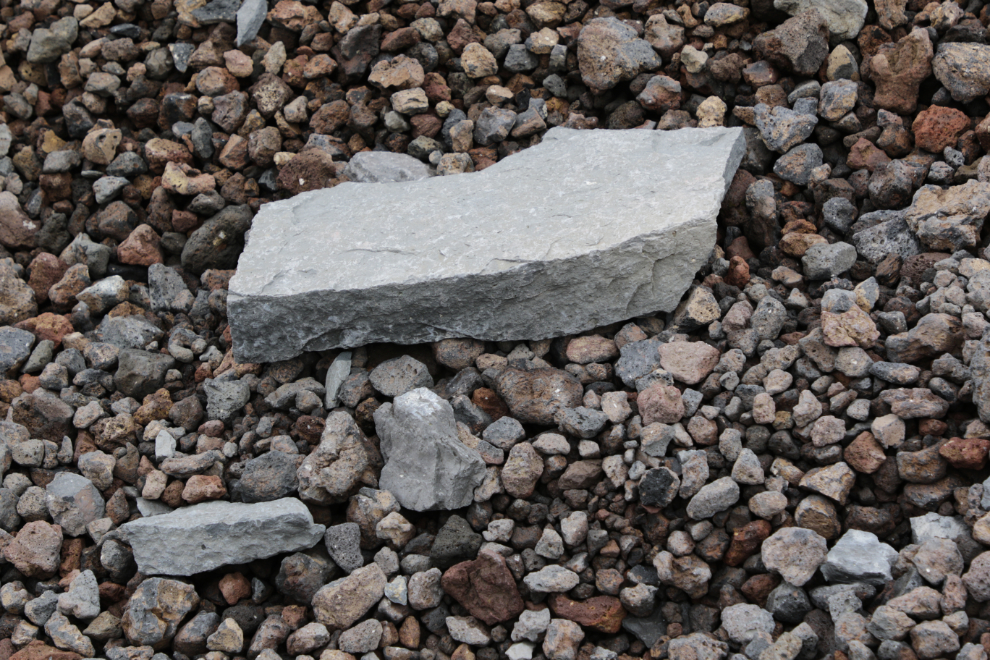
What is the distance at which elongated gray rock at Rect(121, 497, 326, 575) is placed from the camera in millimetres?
2176

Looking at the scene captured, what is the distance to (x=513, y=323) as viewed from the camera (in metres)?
2.46

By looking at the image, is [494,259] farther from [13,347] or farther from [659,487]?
[13,347]

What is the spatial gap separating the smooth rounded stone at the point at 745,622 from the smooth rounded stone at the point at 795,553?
0.34 ft

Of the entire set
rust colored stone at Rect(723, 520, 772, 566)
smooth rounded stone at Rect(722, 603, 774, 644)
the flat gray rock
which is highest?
the flat gray rock

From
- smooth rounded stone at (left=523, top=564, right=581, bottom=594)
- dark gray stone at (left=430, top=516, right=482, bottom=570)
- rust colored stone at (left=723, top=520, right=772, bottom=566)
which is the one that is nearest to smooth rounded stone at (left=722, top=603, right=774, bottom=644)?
rust colored stone at (left=723, top=520, right=772, bottom=566)

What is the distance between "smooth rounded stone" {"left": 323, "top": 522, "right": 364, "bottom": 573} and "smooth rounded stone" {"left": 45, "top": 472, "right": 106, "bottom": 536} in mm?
714

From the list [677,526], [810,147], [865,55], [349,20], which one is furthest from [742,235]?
[349,20]

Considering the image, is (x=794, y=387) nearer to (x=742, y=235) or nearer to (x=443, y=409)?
(x=742, y=235)

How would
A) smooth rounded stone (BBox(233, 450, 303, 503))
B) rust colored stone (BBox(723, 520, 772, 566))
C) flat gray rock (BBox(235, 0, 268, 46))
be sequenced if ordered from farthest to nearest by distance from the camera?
flat gray rock (BBox(235, 0, 268, 46)), smooth rounded stone (BBox(233, 450, 303, 503)), rust colored stone (BBox(723, 520, 772, 566))

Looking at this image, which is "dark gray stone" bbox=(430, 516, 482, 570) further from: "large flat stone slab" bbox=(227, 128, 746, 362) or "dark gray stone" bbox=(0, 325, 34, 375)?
"dark gray stone" bbox=(0, 325, 34, 375)

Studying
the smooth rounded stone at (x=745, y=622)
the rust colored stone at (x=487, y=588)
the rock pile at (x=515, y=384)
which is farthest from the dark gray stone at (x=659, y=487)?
the rust colored stone at (x=487, y=588)

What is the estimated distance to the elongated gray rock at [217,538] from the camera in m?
2.18

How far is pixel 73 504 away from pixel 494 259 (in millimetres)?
1366

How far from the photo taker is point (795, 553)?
2.00 m
